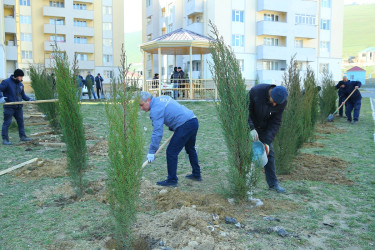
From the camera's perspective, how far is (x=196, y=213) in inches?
145

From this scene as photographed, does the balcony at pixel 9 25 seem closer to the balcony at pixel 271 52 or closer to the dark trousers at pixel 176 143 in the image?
the balcony at pixel 271 52

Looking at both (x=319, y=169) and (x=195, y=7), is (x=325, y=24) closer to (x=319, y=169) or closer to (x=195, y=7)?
(x=195, y=7)

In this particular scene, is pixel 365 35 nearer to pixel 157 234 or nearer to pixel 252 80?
pixel 252 80

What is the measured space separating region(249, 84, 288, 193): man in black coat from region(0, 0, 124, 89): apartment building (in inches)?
1429

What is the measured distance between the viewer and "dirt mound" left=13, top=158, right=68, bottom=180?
573 cm

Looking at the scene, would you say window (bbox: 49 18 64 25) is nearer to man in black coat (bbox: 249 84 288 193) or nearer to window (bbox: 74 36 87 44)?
window (bbox: 74 36 87 44)

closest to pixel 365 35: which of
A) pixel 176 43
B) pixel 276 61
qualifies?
pixel 276 61

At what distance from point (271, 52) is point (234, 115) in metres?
30.5

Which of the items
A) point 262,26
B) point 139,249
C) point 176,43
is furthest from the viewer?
point 262,26

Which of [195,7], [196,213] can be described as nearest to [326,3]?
[195,7]

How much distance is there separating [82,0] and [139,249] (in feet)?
147

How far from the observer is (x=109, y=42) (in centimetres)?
4497

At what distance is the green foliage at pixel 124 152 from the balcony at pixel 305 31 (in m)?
34.5

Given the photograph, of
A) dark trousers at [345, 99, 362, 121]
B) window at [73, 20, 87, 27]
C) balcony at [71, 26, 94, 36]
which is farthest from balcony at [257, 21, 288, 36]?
window at [73, 20, 87, 27]
